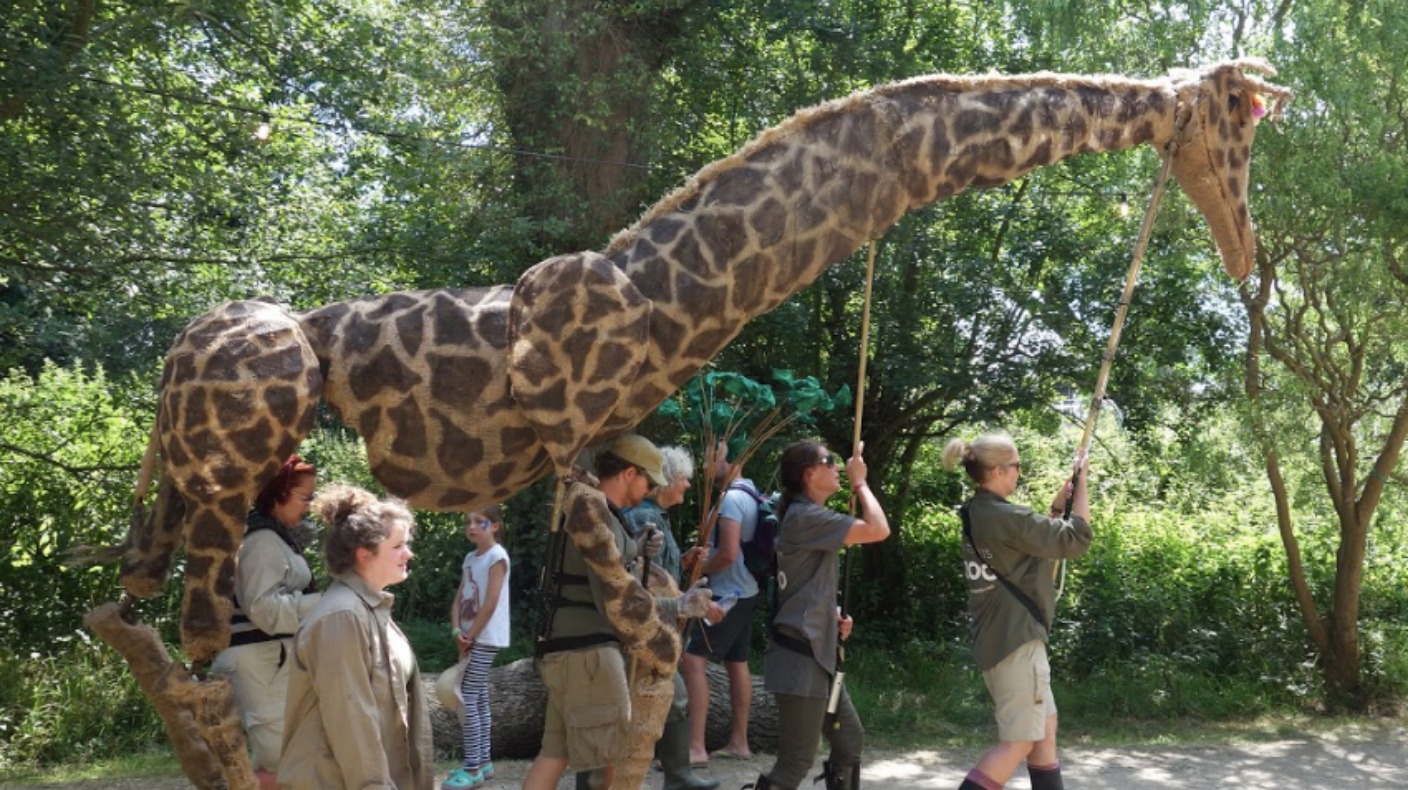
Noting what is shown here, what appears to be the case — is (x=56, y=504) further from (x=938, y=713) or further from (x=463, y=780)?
(x=938, y=713)

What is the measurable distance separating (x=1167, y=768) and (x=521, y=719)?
3896 mm

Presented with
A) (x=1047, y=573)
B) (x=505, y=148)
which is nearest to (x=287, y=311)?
(x=1047, y=573)

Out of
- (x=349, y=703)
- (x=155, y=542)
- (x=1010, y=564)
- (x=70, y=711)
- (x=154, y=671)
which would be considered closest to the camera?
(x=349, y=703)

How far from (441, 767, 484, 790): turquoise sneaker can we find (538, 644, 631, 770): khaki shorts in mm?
1949

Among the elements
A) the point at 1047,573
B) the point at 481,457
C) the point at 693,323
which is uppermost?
the point at 693,323

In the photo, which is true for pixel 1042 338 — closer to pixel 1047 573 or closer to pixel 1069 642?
pixel 1069 642

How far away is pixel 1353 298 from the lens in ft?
29.3

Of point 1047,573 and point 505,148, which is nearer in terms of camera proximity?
point 1047,573

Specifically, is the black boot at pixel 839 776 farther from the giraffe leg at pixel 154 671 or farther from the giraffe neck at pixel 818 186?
the giraffe leg at pixel 154 671

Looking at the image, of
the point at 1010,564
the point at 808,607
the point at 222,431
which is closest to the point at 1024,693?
the point at 1010,564

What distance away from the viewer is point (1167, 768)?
838cm

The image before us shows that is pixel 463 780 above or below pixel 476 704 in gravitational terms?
below

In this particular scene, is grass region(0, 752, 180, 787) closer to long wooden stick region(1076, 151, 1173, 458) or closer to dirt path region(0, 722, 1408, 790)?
dirt path region(0, 722, 1408, 790)

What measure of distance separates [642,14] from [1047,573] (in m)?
6.32
